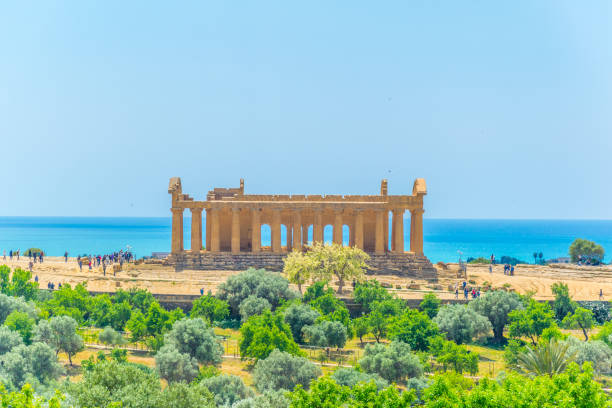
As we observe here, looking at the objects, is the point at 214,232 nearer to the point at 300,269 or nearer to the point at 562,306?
the point at 300,269

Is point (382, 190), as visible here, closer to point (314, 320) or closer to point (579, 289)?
point (579, 289)

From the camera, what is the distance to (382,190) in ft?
201

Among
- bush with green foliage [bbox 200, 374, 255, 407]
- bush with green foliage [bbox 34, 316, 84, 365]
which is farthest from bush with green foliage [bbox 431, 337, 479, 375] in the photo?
bush with green foliage [bbox 34, 316, 84, 365]

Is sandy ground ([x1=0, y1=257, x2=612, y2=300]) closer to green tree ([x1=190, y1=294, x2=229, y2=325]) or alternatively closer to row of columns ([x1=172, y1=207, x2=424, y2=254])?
row of columns ([x1=172, y1=207, x2=424, y2=254])

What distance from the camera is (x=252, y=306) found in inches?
1638

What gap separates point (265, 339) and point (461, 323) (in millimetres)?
12547

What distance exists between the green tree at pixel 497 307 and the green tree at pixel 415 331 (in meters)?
5.89

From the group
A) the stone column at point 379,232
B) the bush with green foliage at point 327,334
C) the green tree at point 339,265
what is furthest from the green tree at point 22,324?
the stone column at point 379,232

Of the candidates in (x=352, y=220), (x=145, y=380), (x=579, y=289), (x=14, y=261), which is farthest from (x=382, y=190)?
(x=145, y=380)

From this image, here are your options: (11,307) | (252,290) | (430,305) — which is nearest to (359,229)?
(430,305)

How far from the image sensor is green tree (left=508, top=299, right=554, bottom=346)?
3738cm

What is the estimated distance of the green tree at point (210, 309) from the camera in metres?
41.1

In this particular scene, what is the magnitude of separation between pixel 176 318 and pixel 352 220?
97.9ft

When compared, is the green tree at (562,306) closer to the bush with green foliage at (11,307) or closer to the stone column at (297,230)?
the stone column at (297,230)
